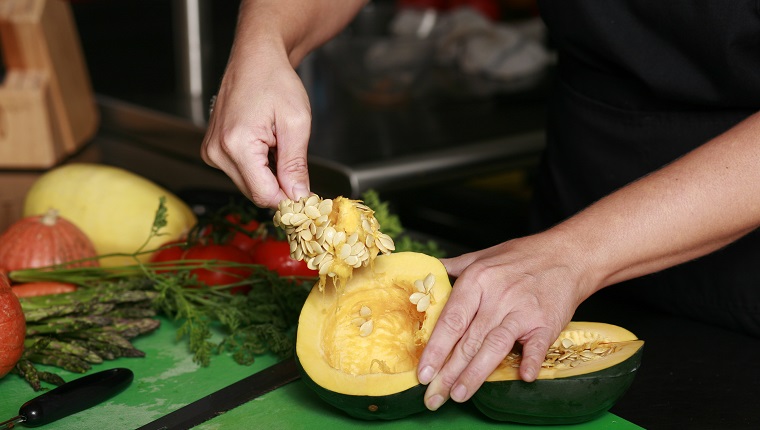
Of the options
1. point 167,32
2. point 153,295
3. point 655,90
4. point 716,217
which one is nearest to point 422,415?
point 716,217

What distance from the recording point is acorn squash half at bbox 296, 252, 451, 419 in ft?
3.99

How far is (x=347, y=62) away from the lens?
3.23 meters

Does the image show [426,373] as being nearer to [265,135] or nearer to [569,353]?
[569,353]

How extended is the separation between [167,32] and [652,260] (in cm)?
567

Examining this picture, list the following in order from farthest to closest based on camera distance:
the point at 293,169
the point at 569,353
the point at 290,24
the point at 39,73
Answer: the point at 39,73 → the point at 290,24 → the point at 293,169 → the point at 569,353

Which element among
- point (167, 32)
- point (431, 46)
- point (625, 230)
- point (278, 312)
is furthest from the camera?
point (167, 32)

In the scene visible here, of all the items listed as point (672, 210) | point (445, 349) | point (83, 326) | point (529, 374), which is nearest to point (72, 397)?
point (83, 326)

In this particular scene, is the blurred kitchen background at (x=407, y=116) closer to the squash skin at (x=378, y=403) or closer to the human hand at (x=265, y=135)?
the human hand at (x=265, y=135)

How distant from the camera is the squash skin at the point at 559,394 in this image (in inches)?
46.9

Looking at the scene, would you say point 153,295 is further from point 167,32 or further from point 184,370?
point 167,32

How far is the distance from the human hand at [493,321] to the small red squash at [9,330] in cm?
63

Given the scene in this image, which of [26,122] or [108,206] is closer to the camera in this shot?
[108,206]

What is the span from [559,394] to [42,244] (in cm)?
104

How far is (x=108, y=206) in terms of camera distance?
6.45 feet
